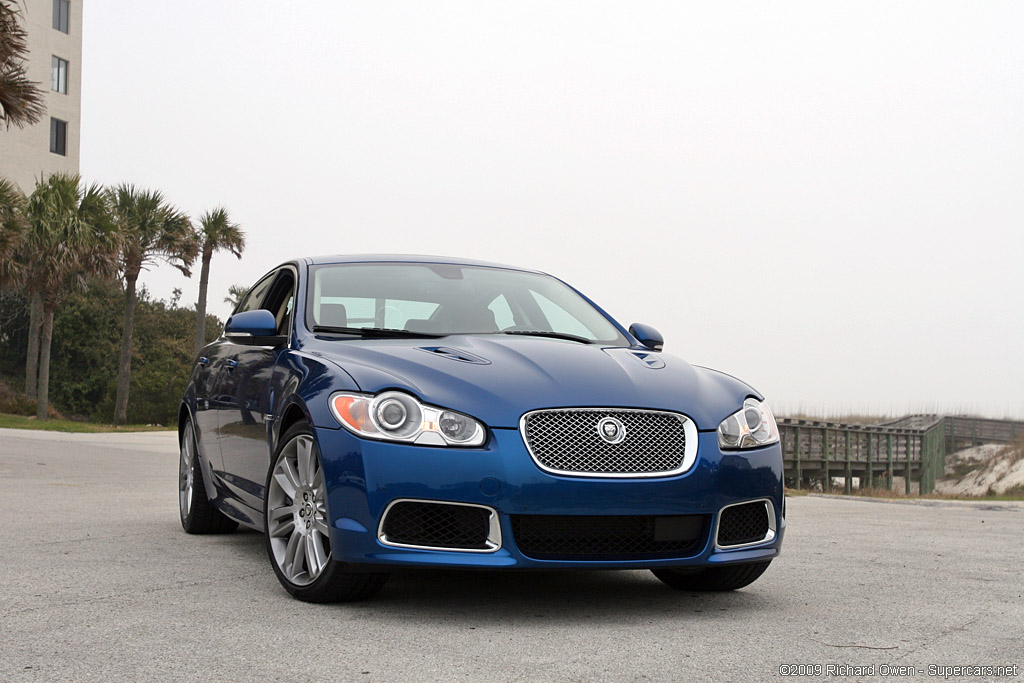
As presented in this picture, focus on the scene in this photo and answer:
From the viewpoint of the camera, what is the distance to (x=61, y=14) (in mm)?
53656

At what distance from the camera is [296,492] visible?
491 cm

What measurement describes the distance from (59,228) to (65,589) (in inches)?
1299

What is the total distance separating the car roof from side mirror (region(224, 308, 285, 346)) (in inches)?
24.3

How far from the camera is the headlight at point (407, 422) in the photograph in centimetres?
436

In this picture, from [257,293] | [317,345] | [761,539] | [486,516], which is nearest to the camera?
[486,516]

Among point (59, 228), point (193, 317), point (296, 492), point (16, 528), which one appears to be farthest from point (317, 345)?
point (193, 317)

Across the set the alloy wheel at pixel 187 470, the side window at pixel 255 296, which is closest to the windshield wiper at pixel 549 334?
the side window at pixel 255 296

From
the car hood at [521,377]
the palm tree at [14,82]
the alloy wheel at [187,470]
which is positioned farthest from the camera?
the palm tree at [14,82]

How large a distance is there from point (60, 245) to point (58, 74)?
21.4 metres

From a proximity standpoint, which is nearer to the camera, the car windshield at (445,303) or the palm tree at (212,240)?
the car windshield at (445,303)

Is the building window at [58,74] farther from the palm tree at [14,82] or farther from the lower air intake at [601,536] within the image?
the lower air intake at [601,536]

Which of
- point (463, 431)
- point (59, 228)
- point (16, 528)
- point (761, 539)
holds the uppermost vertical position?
point (59, 228)

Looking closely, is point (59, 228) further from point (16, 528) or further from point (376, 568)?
point (376, 568)

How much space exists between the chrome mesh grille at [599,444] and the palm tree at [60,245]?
108ft
